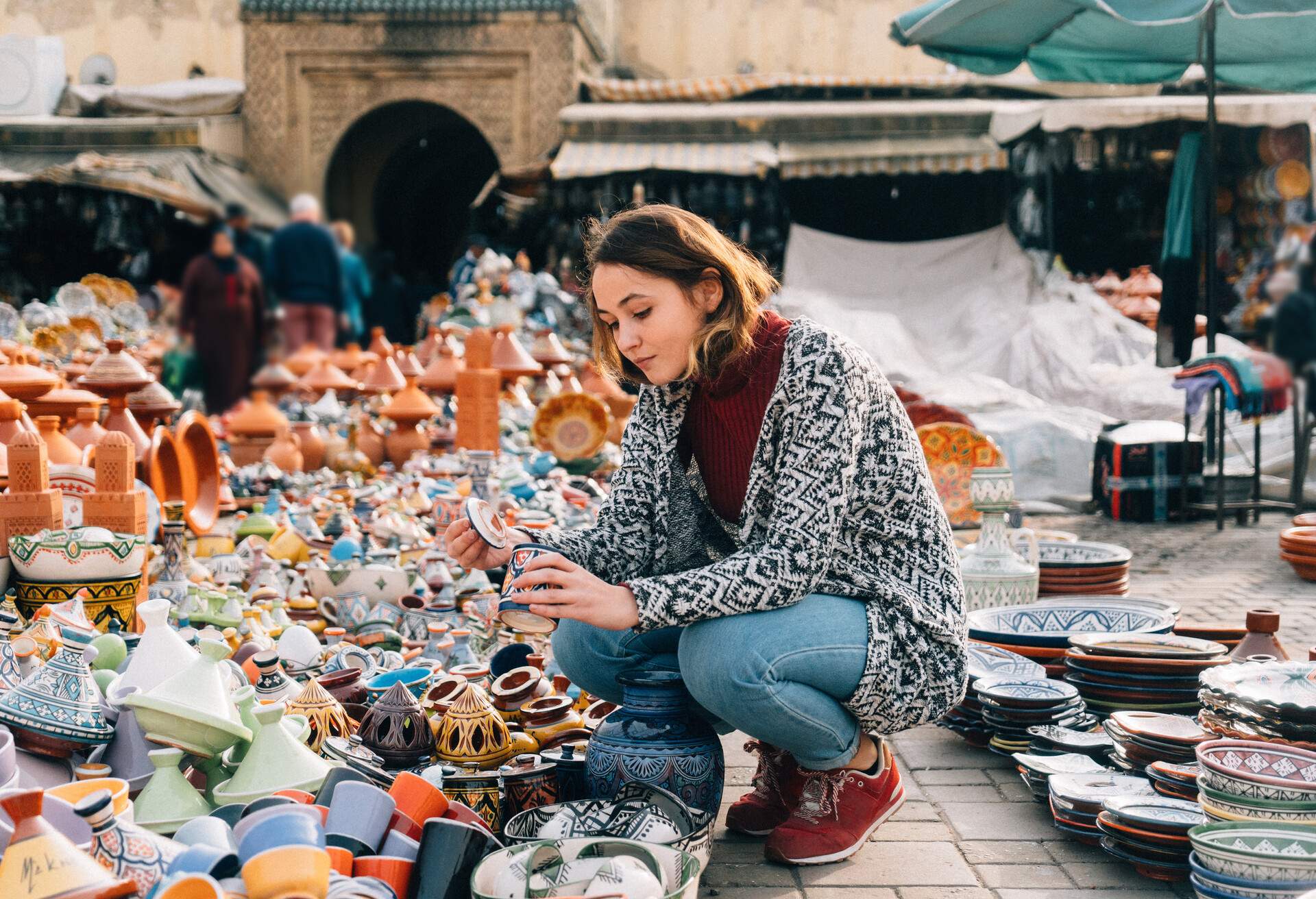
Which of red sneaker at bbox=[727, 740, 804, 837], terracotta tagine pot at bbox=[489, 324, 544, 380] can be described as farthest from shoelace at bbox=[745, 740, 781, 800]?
terracotta tagine pot at bbox=[489, 324, 544, 380]

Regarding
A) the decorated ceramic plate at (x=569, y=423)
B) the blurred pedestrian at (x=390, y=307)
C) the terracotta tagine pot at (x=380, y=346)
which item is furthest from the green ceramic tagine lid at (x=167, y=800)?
the blurred pedestrian at (x=390, y=307)

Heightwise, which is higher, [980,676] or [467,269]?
[467,269]

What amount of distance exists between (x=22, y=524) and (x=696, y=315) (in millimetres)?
1706

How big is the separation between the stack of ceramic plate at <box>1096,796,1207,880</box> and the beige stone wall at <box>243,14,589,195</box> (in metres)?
12.6

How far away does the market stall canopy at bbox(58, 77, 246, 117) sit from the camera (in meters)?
14.2

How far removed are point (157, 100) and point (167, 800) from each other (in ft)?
45.8

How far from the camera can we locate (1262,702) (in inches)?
90.0

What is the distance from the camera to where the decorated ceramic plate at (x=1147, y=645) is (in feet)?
9.11

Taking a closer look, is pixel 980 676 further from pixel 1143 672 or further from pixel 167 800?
pixel 167 800

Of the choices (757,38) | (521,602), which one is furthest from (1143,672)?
(757,38)

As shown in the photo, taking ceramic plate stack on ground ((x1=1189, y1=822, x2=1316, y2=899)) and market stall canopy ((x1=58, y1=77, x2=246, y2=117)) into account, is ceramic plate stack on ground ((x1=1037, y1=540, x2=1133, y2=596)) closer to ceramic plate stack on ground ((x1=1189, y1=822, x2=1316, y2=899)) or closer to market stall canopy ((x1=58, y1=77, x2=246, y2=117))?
ceramic plate stack on ground ((x1=1189, y1=822, x2=1316, y2=899))

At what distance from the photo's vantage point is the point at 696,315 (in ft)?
7.16

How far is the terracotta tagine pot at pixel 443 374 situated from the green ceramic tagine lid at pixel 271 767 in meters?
4.76

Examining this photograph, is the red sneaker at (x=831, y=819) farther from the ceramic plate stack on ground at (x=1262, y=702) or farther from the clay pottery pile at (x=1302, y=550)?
the clay pottery pile at (x=1302, y=550)
